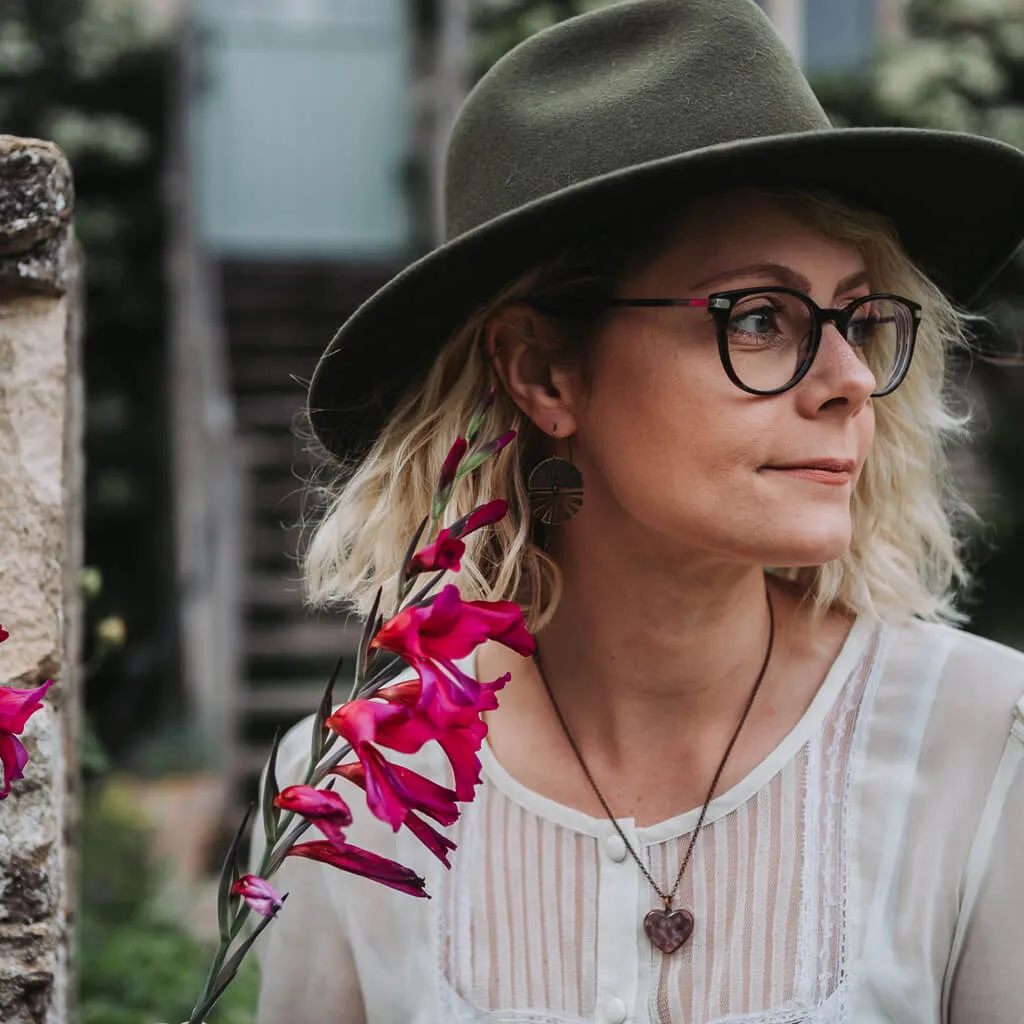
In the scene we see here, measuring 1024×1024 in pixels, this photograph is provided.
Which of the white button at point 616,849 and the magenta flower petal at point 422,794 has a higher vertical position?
the magenta flower petal at point 422,794

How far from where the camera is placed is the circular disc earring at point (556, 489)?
1.68 m

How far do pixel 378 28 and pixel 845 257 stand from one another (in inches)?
357

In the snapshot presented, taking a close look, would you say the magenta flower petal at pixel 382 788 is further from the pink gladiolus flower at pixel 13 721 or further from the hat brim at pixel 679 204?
the hat brim at pixel 679 204

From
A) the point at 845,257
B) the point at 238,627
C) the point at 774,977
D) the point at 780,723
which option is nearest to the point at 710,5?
the point at 845,257

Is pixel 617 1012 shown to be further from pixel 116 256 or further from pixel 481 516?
pixel 116 256

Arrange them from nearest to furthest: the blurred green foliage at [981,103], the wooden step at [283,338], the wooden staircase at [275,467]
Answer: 1. the wooden staircase at [275,467]
2. the blurred green foliage at [981,103]
3. the wooden step at [283,338]

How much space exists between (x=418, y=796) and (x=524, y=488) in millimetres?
832

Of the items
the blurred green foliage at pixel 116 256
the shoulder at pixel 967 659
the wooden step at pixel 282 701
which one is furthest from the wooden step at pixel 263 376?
the shoulder at pixel 967 659

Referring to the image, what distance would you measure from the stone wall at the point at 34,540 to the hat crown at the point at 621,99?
18.6 inches

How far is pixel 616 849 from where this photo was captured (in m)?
1.66

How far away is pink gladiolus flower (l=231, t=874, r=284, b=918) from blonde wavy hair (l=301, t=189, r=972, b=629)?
699mm

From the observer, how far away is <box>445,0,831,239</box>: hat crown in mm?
1470

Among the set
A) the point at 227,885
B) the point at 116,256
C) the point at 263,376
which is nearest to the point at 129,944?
the point at 227,885

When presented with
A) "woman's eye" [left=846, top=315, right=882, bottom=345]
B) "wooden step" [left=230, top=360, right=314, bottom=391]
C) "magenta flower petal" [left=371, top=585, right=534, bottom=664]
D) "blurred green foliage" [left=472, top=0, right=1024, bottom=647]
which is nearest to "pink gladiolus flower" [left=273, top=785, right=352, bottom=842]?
"magenta flower petal" [left=371, top=585, right=534, bottom=664]
